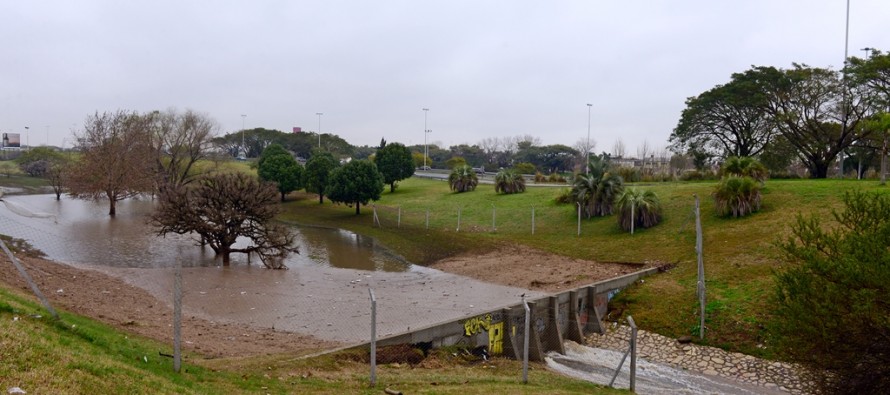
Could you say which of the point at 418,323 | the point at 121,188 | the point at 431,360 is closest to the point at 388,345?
the point at 431,360

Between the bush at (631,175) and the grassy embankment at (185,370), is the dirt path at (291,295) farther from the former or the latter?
the bush at (631,175)

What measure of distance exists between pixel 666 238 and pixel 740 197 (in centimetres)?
366

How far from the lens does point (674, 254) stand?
81.8 feet

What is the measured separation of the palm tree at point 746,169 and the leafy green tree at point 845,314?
797 inches

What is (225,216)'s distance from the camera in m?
25.6

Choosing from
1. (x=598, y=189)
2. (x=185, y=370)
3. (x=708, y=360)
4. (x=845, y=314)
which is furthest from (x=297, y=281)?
(x=598, y=189)

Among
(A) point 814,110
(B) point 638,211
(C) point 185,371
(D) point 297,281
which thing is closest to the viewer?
(C) point 185,371

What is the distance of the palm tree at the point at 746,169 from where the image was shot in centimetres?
3020

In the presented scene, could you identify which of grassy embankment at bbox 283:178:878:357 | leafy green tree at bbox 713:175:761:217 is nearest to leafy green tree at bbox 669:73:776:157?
grassy embankment at bbox 283:178:878:357

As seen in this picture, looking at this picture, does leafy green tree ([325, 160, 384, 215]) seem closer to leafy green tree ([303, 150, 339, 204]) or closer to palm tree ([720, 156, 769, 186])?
leafy green tree ([303, 150, 339, 204])

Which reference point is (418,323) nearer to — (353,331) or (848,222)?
(353,331)

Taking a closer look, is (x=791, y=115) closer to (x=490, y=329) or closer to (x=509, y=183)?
(x=509, y=183)

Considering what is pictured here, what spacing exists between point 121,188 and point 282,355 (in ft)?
128

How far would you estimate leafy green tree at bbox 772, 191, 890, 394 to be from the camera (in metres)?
9.75
